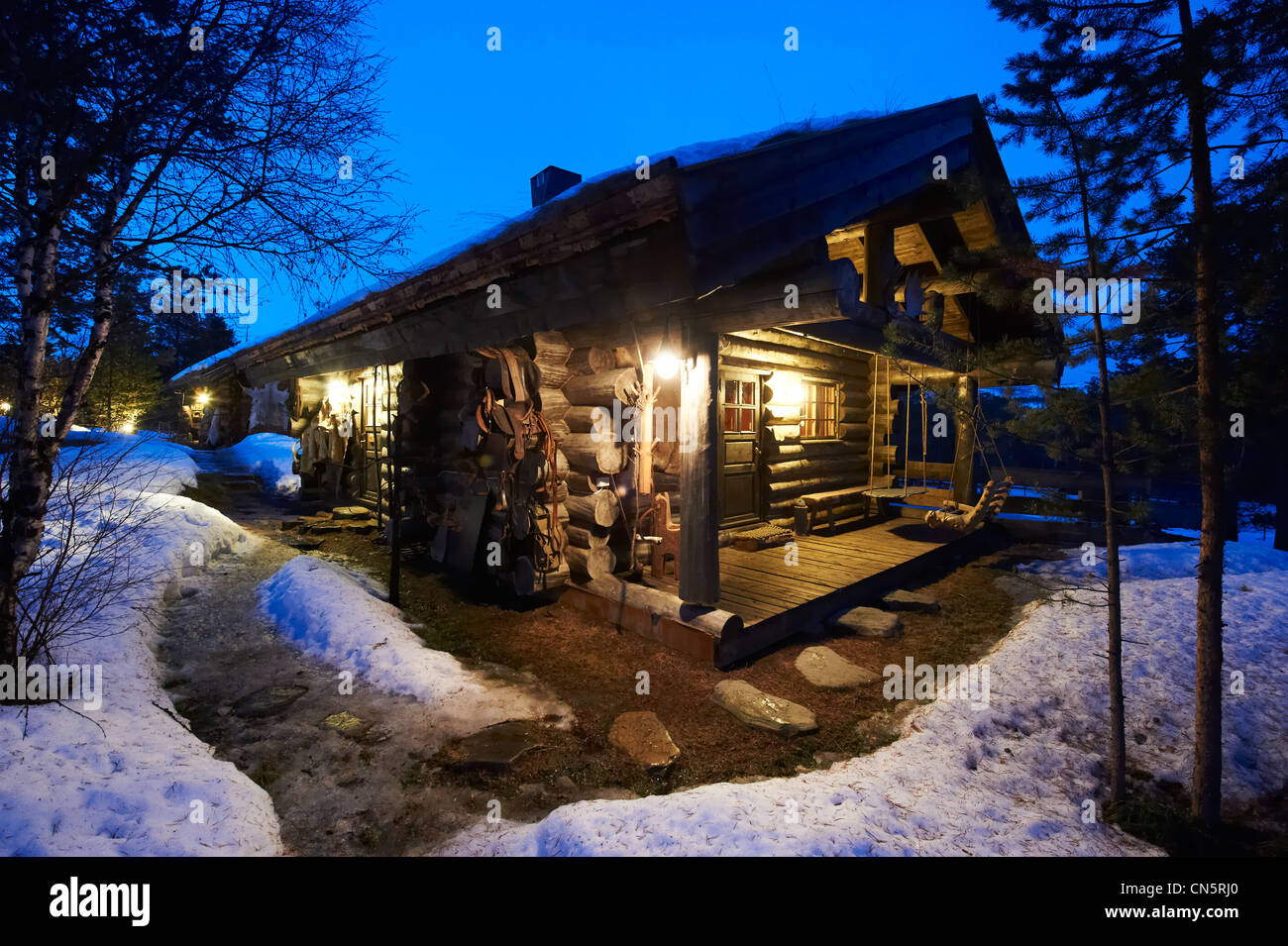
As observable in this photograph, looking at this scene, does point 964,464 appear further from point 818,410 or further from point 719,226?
point 719,226

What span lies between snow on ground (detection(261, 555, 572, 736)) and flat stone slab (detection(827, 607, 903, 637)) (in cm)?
326

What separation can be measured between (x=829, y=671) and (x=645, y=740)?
6.54ft

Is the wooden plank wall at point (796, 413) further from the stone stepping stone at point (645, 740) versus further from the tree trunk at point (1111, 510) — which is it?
the stone stepping stone at point (645, 740)

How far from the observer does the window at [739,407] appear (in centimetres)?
824

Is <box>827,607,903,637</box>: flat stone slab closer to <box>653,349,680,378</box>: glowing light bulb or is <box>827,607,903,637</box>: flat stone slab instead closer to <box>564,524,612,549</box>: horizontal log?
<box>564,524,612,549</box>: horizontal log

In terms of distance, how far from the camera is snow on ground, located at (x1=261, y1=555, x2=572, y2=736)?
160 inches

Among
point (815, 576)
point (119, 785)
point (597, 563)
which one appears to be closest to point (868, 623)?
point (815, 576)

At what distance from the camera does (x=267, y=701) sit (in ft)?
13.4

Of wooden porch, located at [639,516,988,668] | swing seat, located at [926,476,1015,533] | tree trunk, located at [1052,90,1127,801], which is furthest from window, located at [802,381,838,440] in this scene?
tree trunk, located at [1052,90,1127,801]

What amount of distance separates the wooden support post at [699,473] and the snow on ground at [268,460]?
14086 mm

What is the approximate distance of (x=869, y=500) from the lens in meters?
11.0

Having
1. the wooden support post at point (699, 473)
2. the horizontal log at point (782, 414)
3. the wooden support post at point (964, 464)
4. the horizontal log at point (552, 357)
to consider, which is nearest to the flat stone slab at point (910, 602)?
the wooden support post at point (699, 473)

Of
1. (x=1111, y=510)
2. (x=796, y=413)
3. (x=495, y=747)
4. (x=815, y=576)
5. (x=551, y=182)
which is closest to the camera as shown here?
(x=1111, y=510)
